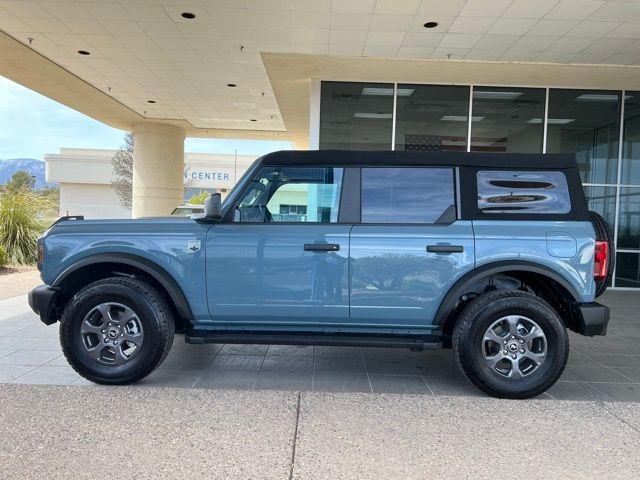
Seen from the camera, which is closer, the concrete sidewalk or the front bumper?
the concrete sidewalk

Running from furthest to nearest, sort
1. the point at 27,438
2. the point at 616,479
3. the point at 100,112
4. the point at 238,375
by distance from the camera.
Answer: the point at 100,112 < the point at 238,375 < the point at 27,438 < the point at 616,479

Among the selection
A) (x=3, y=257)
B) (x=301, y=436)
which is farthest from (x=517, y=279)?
(x=3, y=257)

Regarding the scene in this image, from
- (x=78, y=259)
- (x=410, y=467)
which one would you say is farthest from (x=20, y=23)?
(x=410, y=467)

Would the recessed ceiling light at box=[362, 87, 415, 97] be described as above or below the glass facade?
above

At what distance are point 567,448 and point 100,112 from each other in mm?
17984

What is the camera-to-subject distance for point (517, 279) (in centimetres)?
428

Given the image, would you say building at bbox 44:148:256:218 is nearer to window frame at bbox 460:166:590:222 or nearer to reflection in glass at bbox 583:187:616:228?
reflection in glass at bbox 583:187:616:228

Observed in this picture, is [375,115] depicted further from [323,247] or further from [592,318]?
[592,318]

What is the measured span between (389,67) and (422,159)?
6858 mm

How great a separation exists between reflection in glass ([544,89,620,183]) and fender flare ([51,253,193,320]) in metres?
10.0

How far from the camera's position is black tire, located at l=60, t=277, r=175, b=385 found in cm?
403

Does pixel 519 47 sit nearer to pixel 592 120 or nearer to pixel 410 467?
pixel 592 120

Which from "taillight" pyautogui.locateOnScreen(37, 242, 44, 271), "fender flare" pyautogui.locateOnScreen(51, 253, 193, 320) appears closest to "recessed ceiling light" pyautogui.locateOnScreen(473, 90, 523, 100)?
"fender flare" pyautogui.locateOnScreen(51, 253, 193, 320)

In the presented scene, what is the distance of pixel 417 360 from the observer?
514 cm
